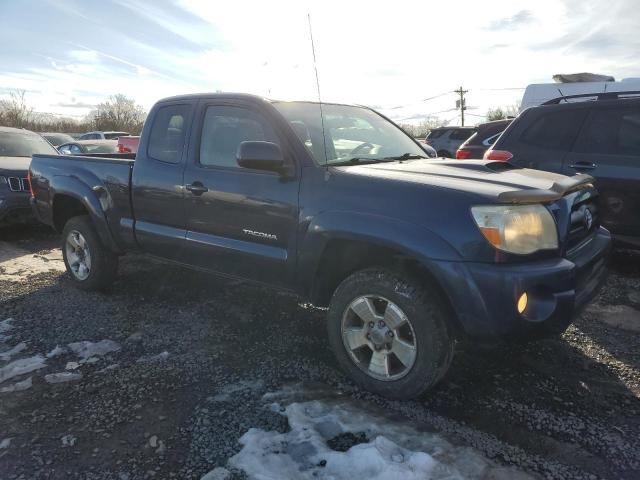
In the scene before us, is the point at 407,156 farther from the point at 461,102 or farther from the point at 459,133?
the point at 461,102

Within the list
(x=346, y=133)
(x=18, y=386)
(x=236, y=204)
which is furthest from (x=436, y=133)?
(x=18, y=386)

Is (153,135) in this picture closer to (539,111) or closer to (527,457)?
(527,457)

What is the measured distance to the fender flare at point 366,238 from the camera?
2570 millimetres

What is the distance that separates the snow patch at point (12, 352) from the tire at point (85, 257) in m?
1.15

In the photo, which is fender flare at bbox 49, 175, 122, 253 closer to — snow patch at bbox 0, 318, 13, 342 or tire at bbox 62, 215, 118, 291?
tire at bbox 62, 215, 118, 291

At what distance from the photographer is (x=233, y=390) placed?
9.78 feet

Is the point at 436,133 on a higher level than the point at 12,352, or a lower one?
higher

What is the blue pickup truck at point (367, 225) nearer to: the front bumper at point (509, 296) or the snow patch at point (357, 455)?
the front bumper at point (509, 296)

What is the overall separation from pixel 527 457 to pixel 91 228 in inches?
163

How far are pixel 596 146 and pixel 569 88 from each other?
8.62 meters

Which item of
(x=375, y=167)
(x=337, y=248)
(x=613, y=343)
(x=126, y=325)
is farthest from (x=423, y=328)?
(x=126, y=325)

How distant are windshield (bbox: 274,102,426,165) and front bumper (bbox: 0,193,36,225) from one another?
5.17 metres

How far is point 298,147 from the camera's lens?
10.5 feet

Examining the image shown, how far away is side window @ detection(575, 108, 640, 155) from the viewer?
4.79 m
